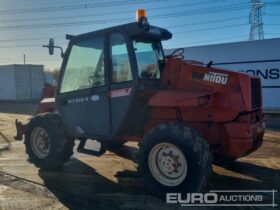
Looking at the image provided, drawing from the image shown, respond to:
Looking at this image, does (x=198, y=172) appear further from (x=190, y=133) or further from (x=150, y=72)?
(x=150, y=72)

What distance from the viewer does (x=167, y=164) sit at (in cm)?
515

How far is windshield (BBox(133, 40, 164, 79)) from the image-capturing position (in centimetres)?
570

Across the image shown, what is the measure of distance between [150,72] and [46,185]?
2467mm

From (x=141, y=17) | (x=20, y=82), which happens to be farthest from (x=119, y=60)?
(x=20, y=82)

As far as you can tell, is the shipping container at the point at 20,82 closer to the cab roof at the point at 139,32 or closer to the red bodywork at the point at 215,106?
the cab roof at the point at 139,32

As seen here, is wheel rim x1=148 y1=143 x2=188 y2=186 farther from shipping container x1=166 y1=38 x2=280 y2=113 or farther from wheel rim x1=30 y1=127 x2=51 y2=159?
shipping container x1=166 y1=38 x2=280 y2=113

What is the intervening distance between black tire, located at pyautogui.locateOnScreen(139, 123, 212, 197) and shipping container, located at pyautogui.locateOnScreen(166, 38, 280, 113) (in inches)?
430

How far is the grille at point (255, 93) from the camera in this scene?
548 centimetres

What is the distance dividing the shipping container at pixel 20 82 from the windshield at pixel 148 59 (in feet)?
73.2

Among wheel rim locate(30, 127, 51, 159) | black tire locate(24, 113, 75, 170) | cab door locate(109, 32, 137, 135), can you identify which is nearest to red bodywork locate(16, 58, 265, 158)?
cab door locate(109, 32, 137, 135)

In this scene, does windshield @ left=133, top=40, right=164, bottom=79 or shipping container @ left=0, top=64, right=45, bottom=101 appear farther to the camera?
shipping container @ left=0, top=64, right=45, bottom=101

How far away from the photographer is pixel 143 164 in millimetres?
5262

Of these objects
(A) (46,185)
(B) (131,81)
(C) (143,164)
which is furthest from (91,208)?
(B) (131,81)

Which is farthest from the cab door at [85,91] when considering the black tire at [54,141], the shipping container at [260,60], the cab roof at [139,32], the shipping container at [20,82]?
the shipping container at [20,82]
